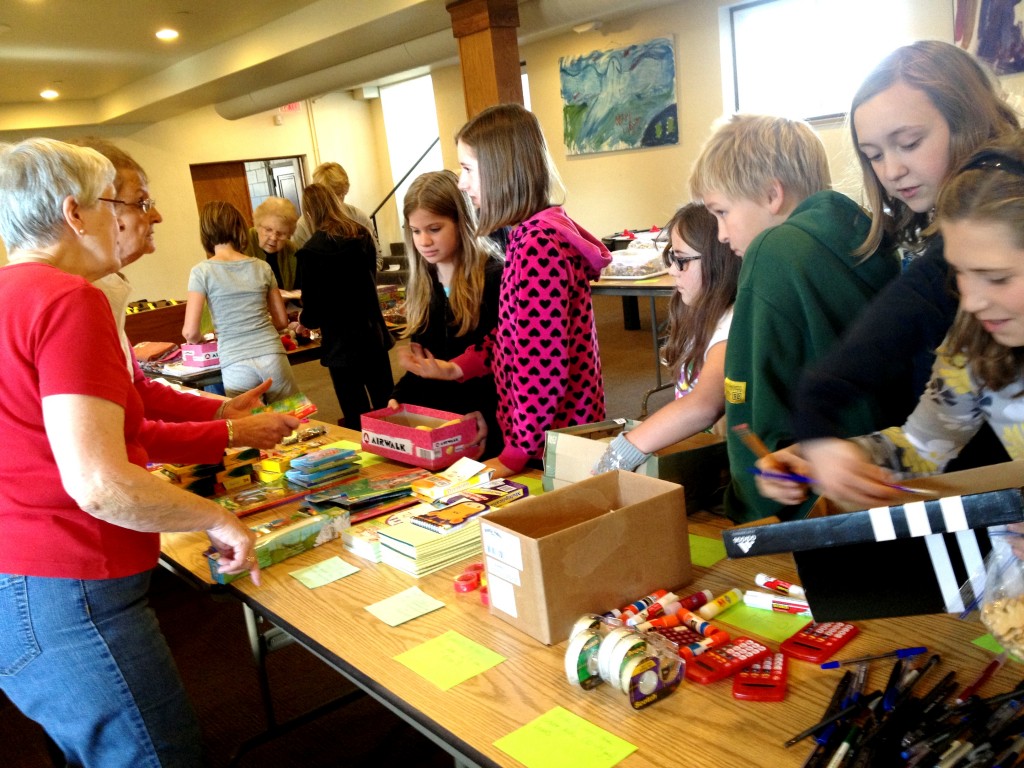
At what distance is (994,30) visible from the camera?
6258 mm

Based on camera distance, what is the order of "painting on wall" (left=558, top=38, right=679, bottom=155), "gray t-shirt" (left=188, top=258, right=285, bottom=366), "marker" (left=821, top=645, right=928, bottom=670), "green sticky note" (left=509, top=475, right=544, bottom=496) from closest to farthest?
"marker" (left=821, top=645, right=928, bottom=670) → "green sticky note" (left=509, top=475, right=544, bottom=496) → "gray t-shirt" (left=188, top=258, right=285, bottom=366) → "painting on wall" (left=558, top=38, right=679, bottom=155)

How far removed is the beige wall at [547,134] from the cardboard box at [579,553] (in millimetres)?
3933

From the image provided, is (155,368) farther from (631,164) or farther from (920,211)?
(631,164)

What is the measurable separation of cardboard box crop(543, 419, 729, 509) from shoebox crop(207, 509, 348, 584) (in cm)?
48

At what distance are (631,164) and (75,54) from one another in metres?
5.50

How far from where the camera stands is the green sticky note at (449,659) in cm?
128

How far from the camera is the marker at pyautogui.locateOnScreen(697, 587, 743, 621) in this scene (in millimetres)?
1352

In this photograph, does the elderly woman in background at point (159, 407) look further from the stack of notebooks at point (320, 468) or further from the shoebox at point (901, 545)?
the shoebox at point (901, 545)

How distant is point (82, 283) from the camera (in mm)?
1363

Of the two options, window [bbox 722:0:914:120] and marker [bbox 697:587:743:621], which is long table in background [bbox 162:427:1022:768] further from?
window [bbox 722:0:914:120]

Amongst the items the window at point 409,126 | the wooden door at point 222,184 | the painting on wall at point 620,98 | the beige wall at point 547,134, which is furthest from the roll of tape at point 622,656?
the wooden door at point 222,184

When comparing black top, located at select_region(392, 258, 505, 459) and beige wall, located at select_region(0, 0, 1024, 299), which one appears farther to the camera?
beige wall, located at select_region(0, 0, 1024, 299)

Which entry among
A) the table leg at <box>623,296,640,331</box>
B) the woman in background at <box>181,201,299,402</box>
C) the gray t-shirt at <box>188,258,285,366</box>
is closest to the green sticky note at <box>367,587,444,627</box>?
the woman in background at <box>181,201,299,402</box>

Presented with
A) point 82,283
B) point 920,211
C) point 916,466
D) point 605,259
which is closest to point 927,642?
point 916,466
